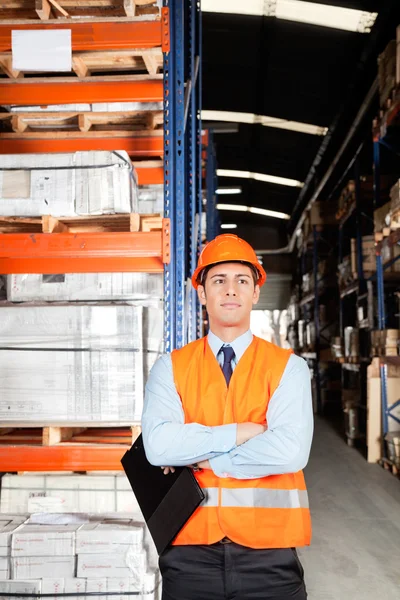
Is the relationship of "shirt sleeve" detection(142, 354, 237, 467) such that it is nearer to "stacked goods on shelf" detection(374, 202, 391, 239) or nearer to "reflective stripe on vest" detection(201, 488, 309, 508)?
"reflective stripe on vest" detection(201, 488, 309, 508)

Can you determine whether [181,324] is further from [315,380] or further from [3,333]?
[315,380]

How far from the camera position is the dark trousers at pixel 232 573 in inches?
76.2

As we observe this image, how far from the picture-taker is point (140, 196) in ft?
14.6

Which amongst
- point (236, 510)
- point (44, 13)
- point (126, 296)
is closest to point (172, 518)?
point (236, 510)

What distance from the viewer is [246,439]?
78.8 inches

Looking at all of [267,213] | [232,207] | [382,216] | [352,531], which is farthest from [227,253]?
[267,213]

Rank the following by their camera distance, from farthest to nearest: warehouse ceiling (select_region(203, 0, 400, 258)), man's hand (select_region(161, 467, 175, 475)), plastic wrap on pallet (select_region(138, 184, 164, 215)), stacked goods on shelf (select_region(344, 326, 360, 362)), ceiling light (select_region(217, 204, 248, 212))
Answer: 1. ceiling light (select_region(217, 204, 248, 212))
2. stacked goods on shelf (select_region(344, 326, 360, 362))
3. warehouse ceiling (select_region(203, 0, 400, 258))
4. plastic wrap on pallet (select_region(138, 184, 164, 215))
5. man's hand (select_region(161, 467, 175, 475))

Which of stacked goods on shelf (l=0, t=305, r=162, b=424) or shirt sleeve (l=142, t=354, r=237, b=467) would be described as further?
stacked goods on shelf (l=0, t=305, r=162, b=424)

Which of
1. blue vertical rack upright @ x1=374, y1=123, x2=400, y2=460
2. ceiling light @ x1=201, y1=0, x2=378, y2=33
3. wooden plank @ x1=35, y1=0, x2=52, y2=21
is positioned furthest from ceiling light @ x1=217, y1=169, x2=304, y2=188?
wooden plank @ x1=35, y1=0, x2=52, y2=21

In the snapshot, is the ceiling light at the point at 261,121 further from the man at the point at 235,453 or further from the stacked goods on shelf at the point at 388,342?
the man at the point at 235,453

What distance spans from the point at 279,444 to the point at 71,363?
1523 millimetres

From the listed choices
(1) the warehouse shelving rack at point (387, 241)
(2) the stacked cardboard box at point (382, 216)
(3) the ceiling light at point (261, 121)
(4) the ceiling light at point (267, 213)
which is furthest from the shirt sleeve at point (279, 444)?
(4) the ceiling light at point (267, 213)

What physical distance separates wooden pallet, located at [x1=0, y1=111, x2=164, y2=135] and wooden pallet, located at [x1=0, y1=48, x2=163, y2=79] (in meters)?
0.30

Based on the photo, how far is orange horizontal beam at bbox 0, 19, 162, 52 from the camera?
124 inches
